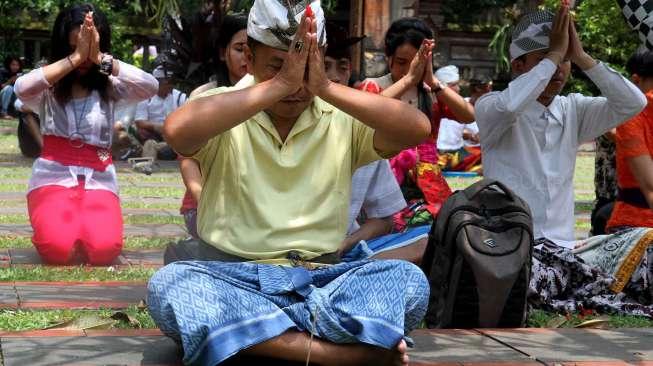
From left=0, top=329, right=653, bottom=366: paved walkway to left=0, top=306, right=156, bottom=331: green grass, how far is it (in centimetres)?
18

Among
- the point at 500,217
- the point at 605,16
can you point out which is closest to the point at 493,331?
the point at 500,217

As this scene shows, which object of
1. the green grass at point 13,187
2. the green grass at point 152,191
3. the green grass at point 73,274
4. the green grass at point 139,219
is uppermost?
the green grass at point 73,274

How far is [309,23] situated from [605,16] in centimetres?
1339

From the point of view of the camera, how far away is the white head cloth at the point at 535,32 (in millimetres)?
5633

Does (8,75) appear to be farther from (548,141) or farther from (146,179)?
(548,141)

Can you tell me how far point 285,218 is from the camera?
399 centimetres

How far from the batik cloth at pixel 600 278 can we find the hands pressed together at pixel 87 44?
2.71 meters

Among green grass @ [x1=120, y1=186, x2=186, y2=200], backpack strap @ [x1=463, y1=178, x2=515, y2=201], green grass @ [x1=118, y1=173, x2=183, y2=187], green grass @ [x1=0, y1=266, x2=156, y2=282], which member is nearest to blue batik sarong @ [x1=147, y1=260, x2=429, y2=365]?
backpack strap @ [x1=463, y1=178, x2=515, y2=201]

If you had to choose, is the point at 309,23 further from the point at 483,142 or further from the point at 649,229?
the point at 649,229

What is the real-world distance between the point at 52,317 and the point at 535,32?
265 centimetres

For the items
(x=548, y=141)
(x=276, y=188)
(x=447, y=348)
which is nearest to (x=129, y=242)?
(x=548, y=141)

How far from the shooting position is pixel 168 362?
13.1ft

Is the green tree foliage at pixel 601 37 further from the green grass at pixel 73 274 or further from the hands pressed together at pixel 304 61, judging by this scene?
the hands pressed together at pixel 304 61

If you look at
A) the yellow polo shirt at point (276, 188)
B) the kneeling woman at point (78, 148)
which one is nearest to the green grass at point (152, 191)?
the kneeling woman at point (78, 148)
